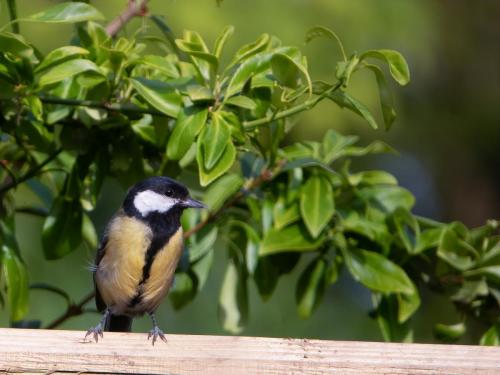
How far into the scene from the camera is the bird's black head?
2943 millimetres

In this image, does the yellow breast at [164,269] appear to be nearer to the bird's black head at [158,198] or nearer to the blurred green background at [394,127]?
the bird's black head at [158,198]

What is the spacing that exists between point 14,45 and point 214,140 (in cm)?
58

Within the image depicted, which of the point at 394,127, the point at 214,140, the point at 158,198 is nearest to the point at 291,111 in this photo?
the point at 214,140

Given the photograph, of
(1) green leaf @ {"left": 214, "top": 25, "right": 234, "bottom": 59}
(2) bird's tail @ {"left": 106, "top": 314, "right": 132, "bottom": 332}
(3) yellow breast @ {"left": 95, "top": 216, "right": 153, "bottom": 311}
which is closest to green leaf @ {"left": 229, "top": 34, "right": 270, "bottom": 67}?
(1) green leaf @ {"left": 214, "top": 25, "right": 234, "bottom": 59}

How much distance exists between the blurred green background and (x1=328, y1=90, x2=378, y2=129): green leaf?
6.64ft

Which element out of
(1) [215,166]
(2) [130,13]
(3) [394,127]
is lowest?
(3) [394,127]

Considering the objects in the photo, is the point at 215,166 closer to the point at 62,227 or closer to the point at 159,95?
the point at 159,95

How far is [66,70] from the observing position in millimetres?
2543

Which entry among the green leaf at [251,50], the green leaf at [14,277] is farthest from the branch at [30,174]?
the green leaf at [251,50]

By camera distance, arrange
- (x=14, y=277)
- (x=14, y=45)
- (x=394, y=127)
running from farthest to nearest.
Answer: (x=394, y=127), (x=14, y=277), (x=14, y=45)

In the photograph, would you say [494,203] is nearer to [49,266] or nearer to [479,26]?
[479,26]

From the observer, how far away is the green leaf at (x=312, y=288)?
10.4 feet

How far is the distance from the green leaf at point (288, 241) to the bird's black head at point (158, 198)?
9.6 inches

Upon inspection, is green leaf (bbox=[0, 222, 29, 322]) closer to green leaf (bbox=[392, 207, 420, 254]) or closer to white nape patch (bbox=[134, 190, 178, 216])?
white nape patch (bbox=[134, 190, 178, 216])
